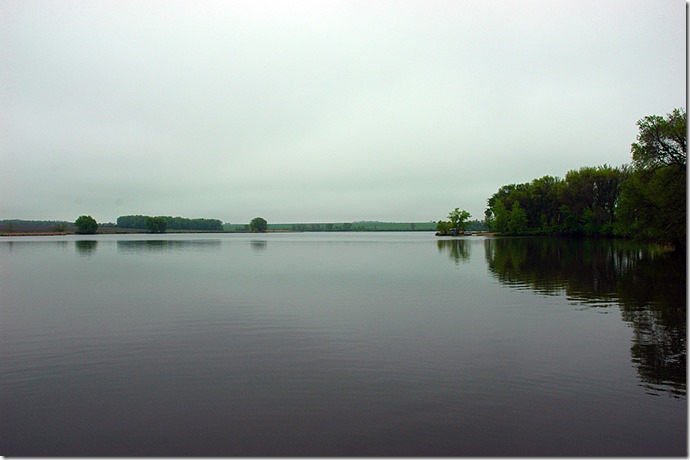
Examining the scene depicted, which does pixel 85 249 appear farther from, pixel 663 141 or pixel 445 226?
pixel 445 226

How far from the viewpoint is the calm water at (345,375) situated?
824cm


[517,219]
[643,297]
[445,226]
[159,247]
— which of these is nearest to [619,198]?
[643,297]

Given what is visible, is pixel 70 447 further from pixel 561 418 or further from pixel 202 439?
pixel 561 418

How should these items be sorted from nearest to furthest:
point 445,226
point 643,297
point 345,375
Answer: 1. point 345,375
2. point 643,297
3. point 445,226

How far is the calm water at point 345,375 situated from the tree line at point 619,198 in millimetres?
29940

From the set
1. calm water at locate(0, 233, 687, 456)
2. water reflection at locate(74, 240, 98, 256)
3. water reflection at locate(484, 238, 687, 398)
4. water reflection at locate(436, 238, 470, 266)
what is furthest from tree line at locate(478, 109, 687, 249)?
water reflection at locate(74, 240, 98, 256)

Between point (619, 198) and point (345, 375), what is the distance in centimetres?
7964

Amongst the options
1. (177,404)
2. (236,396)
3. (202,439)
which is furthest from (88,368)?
(202,439)

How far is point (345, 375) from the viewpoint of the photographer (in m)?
11.5

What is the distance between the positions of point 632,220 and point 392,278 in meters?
40.2

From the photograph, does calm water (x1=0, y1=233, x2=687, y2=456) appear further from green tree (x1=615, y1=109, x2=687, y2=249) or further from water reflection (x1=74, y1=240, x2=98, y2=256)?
water reflection (x1=74, y1=240, x2=98, y2=256)

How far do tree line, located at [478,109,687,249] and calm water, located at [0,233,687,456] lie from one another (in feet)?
98.2

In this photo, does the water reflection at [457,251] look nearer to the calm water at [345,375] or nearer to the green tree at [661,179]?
the green tree at [661,179]

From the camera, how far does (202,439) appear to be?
8219mm
